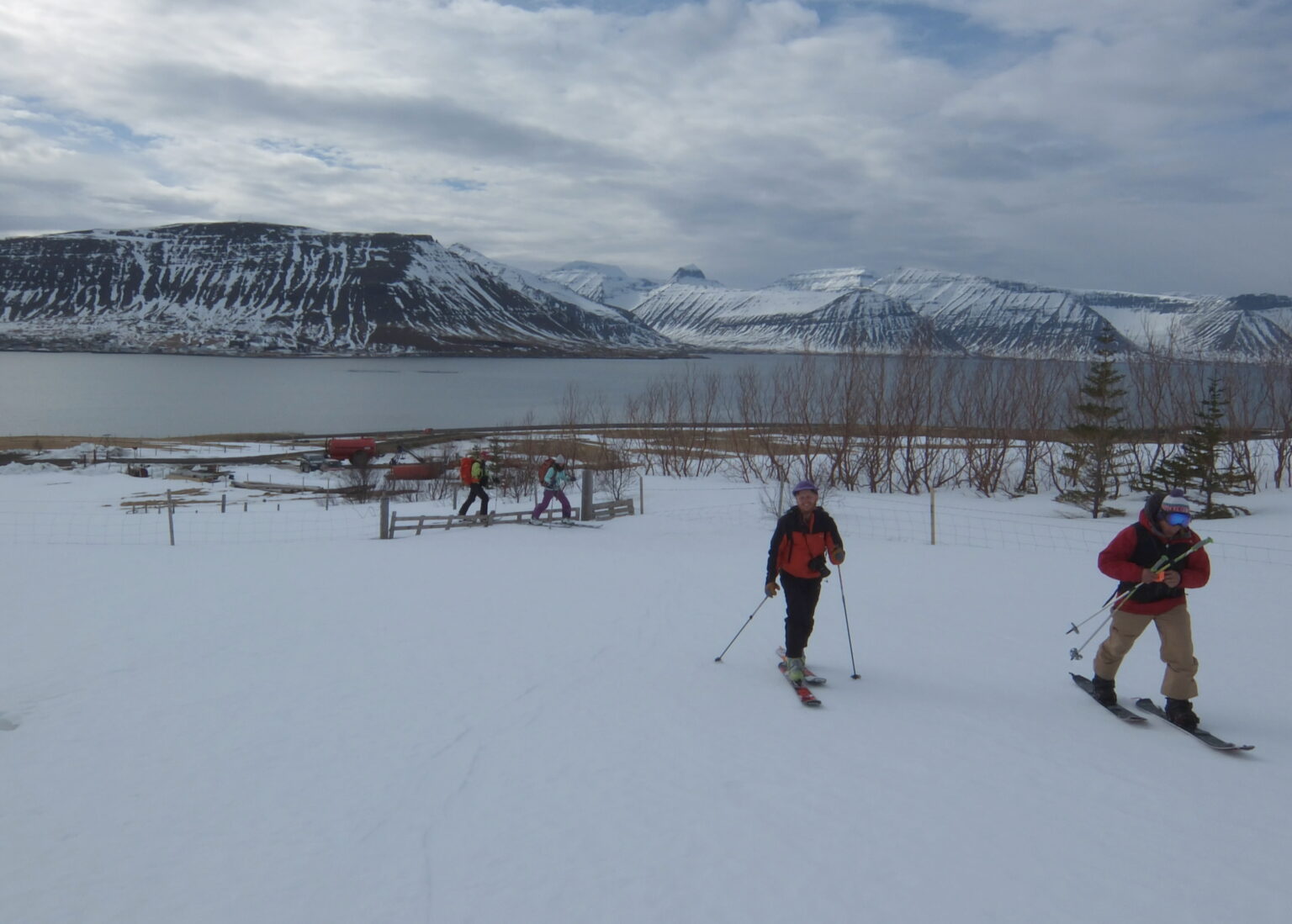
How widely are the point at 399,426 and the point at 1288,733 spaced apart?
2729 inches

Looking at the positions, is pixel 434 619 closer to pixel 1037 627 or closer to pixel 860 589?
pixel 860 589

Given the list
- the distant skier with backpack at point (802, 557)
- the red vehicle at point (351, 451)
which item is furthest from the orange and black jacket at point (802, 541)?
the red vehicle at point (351, 451)

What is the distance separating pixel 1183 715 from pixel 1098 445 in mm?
24102

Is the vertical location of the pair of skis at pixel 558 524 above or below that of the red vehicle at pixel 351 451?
above

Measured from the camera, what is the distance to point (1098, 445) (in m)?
27.8

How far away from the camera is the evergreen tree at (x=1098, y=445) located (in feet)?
91.1

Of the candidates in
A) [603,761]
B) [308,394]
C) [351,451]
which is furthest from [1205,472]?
[308,394]

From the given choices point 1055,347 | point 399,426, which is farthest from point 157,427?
point 1055,347

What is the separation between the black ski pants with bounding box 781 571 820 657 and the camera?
295 inches

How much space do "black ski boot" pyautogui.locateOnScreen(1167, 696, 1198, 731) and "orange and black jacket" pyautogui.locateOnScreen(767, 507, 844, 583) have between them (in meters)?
3.04

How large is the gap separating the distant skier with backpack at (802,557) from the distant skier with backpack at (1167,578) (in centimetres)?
228

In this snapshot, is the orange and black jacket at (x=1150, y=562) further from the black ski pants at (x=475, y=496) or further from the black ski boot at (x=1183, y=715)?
the black ski pants at (x=475, y=496)

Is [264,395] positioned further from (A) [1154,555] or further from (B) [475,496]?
(A) [1154,555]

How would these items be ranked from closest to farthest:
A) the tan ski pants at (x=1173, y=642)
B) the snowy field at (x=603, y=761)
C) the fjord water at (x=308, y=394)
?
1. the snowy field at (x=603, y=761)
2. the tan ski pants at (x=1173, y=642)
3. the fjord water at (x=308, y=394)
